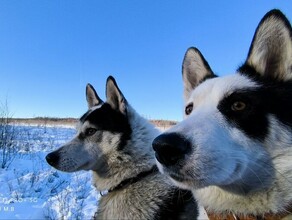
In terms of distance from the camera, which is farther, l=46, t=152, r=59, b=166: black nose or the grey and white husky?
l=46, t=152, r=59, b=166: black nose

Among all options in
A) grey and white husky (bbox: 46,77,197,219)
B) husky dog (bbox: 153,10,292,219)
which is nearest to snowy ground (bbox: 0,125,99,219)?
grey and white husky (bbox: 46,77,197,219)

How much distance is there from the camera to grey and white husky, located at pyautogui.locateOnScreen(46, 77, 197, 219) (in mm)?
3566

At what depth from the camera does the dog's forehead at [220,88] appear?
2.13 meters

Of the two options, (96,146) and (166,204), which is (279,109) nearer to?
(166,204)

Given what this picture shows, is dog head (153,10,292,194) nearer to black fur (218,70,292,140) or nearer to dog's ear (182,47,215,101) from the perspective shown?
black fur (218,70,292,140)

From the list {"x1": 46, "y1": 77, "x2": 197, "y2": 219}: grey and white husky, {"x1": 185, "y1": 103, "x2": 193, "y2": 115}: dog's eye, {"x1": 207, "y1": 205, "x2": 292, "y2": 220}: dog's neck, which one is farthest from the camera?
{"x1": 46, "y1": 77, "x2": 197, "y2": 219}: grey and white husky

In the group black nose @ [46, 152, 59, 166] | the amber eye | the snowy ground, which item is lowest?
the snowy ground

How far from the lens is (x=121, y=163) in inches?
163

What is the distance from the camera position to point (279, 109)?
1.98 m

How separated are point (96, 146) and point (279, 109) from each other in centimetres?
290

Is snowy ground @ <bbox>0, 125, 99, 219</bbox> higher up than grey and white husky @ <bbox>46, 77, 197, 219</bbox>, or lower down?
lower down

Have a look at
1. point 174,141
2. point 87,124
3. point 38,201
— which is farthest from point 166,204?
point 38,201

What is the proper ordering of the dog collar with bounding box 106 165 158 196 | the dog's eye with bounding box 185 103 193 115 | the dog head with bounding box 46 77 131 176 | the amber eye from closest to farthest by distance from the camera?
1. the amber eye
2. the dog's eye with bounding box 185 103 193 115
3. the dog collar with bounding box 106 165 158 196
4. the dog head with bounding box 46 77 131 176

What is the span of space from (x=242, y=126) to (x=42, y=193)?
5.79 m
